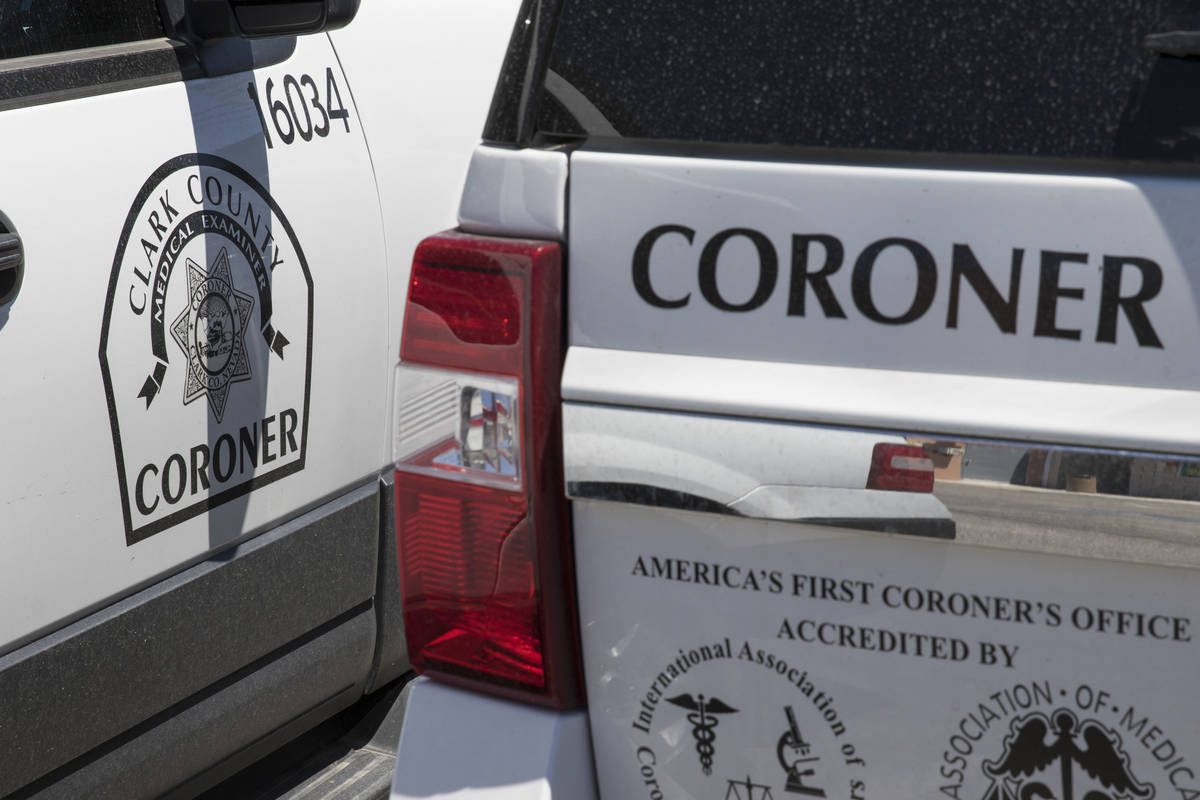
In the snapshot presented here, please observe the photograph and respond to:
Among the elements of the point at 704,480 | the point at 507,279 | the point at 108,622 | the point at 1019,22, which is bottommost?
the point at 108,622

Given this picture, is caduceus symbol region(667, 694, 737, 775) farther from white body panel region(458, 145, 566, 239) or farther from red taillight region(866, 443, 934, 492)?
white body panel region(458, 145, 566, 239)

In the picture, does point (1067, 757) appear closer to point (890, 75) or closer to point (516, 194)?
point (890, 75)

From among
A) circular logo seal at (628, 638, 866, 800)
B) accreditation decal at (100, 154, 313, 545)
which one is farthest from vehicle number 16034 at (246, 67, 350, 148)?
circular logo seal at (628, 638, 866, 800)

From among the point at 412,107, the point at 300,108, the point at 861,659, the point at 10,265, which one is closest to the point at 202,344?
the point at 10,265

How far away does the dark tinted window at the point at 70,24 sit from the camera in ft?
6.82

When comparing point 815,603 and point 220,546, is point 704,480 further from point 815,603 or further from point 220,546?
point 220,546

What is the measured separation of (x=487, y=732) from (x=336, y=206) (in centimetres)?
130

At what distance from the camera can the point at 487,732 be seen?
1533mm

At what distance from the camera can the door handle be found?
1.88m

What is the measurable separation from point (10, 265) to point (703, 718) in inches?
46.2

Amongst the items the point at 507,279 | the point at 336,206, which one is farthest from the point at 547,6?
the point at 336,206

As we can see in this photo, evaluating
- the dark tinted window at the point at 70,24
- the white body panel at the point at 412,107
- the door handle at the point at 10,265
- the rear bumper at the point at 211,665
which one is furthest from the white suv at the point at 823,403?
the white body panel at the point at 412,107

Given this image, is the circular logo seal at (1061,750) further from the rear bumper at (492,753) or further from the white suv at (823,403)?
the rear bumper at (492,753)

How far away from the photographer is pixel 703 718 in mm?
1465
